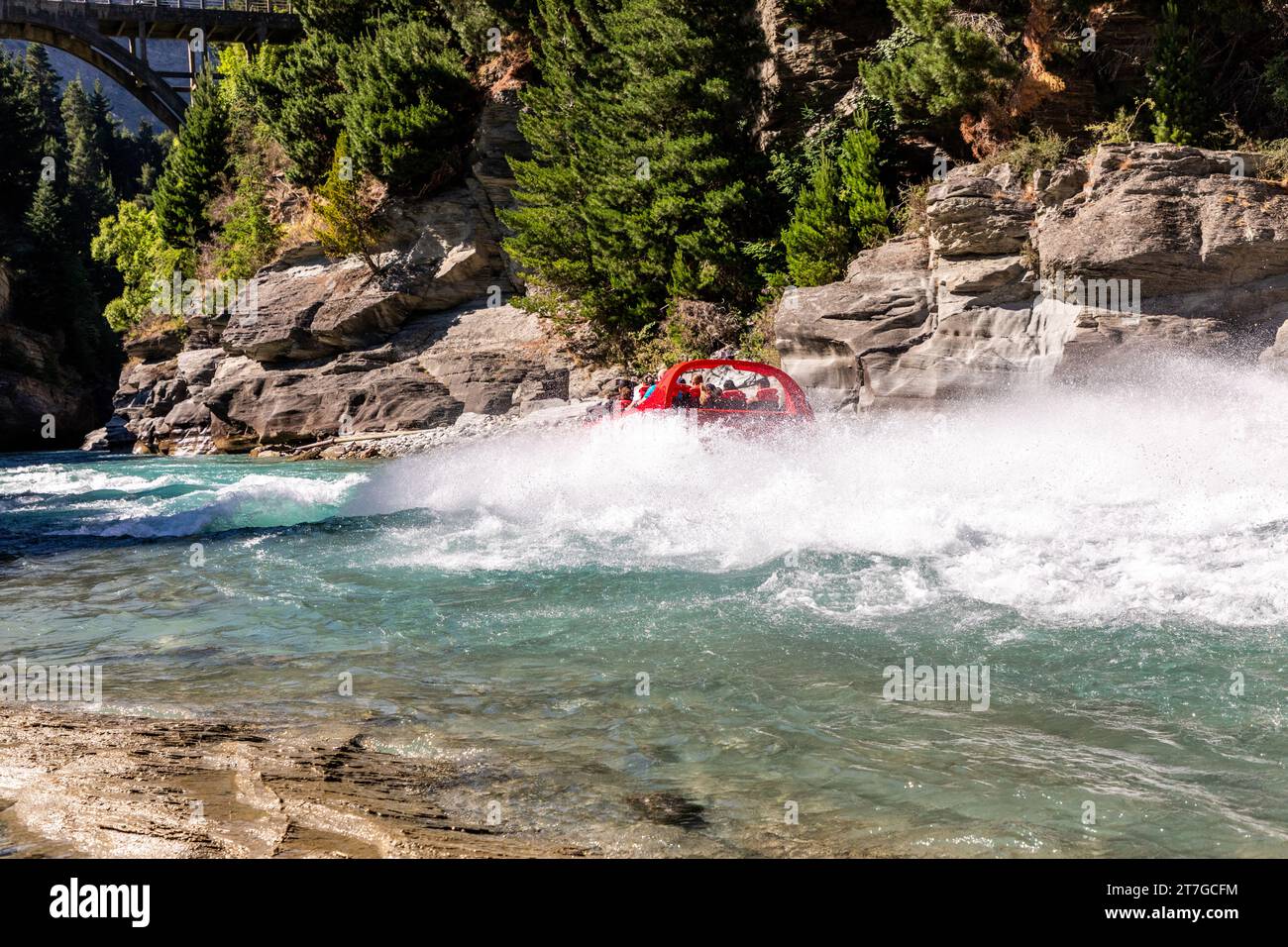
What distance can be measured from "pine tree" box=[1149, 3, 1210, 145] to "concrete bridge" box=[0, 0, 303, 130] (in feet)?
131

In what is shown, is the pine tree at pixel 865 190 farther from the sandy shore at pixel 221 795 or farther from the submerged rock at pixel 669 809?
the submerged rock at pixel 669 809

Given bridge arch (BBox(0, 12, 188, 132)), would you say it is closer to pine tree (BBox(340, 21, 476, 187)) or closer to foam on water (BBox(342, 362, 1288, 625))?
pine tree (BBox(340, 21, 476, 187))

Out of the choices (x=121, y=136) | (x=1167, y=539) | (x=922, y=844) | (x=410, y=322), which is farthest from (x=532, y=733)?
(x=121, y=136)

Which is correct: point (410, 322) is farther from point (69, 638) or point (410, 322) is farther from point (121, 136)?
point (121, 136)

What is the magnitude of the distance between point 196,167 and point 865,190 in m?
33.9

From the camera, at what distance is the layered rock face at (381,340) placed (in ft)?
104

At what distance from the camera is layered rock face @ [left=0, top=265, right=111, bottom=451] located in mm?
44219

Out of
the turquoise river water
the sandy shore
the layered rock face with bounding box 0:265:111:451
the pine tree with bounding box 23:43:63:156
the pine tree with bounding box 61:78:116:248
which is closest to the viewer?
the sandy shore

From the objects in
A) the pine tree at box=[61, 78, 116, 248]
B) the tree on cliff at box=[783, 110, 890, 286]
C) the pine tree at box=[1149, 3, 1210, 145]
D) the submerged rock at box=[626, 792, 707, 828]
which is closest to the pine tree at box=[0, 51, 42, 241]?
the pine tree at box=[61, 78, 116, 248]

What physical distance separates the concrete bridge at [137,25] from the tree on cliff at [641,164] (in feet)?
72.0

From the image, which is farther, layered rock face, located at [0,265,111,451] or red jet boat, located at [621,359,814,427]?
layered rock face, located at [0,265,111,451]
